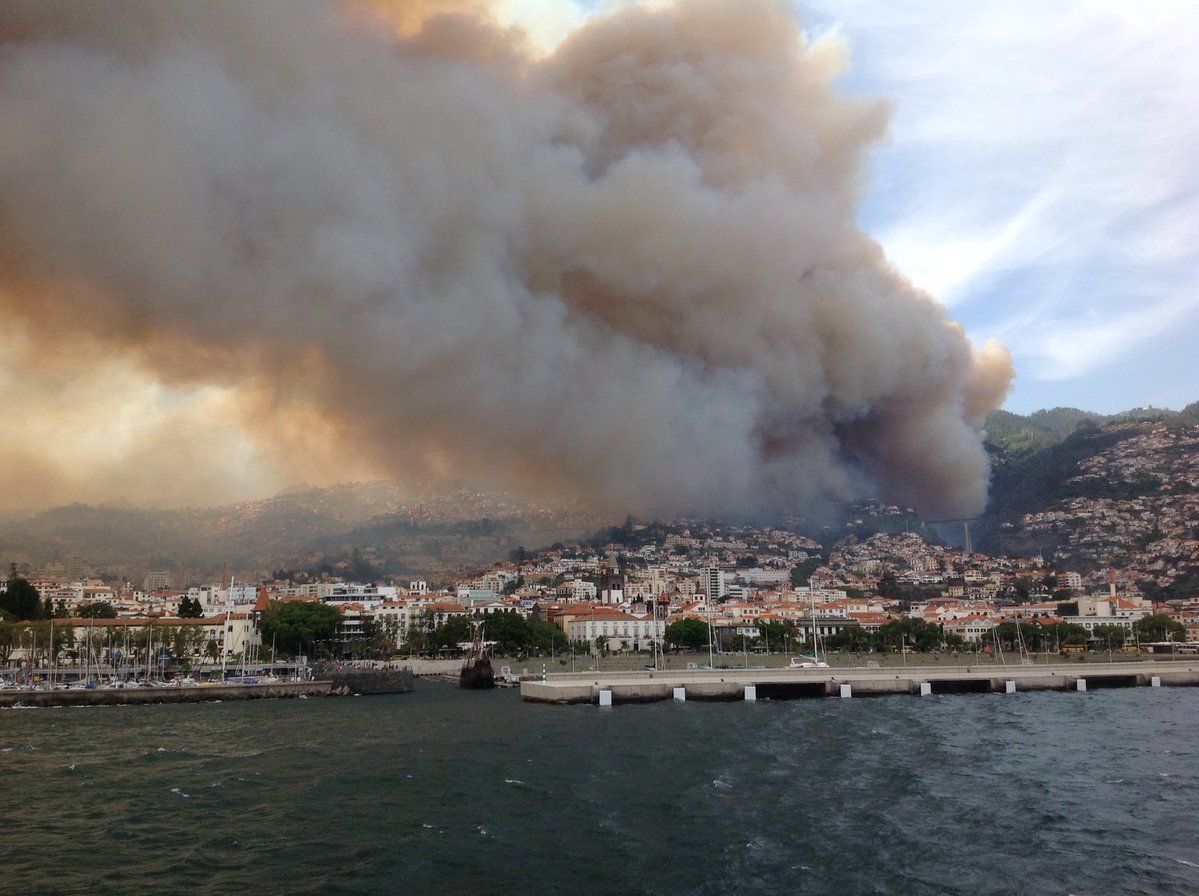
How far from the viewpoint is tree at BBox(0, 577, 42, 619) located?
71.6m

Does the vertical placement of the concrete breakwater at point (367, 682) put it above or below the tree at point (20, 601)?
below

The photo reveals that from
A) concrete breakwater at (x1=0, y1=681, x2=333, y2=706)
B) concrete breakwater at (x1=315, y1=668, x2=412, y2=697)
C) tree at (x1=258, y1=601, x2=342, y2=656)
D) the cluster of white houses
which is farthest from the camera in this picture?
the cluster of white houses

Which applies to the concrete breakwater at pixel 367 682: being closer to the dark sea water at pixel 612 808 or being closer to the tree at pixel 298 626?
the tree at pixel 298 626

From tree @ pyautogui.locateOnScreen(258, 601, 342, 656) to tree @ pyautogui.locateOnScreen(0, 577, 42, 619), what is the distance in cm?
1776

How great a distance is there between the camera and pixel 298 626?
232 ft

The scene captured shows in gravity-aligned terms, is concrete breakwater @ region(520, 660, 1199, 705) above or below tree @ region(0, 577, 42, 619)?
below

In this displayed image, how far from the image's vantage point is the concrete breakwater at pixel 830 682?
41375 millimetres

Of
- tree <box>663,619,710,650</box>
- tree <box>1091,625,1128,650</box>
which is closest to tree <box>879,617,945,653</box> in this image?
tree <box>1091,625,1128,650</box>

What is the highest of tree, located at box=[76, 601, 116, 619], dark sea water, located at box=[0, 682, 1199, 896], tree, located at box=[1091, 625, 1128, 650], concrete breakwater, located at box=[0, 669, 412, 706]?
tree, located at box=[76, 601, 116, 619]

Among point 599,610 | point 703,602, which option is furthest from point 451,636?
point 703,602

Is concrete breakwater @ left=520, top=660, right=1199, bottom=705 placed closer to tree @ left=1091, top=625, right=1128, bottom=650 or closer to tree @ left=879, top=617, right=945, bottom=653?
tree @ left=879, top=617, right=945, bottom=653

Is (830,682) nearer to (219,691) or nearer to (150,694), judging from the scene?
(219,691)

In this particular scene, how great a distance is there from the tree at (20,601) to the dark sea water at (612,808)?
48384mm

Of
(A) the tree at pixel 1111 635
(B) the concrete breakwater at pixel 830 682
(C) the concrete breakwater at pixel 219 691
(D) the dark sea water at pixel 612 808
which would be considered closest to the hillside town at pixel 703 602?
(A) the tree at pixel 1111 635
